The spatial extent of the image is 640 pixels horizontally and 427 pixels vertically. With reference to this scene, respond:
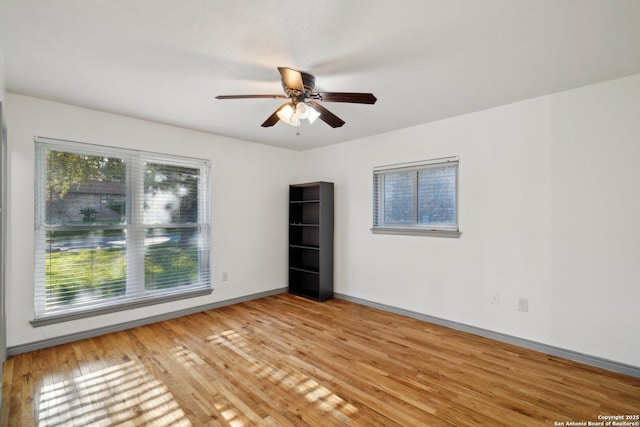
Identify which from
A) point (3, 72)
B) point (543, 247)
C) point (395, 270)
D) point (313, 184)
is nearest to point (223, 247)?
point (313, 184)

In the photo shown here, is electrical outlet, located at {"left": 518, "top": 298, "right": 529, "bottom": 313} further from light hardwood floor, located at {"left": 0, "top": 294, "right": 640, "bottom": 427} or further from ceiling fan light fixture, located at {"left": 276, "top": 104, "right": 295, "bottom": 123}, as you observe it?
ceiling fan light fixture, located at {"left": 276, "top": 104, "right": 295, "bottom": 123}

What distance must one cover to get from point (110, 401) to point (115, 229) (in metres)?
1.91

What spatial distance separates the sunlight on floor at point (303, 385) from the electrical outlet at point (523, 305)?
2.04 m

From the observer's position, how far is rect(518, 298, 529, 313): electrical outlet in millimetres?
3015

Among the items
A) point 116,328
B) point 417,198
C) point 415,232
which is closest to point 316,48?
point 417,198

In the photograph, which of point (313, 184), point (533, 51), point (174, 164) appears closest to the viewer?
point (533, 51)

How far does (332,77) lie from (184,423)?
2.63 m

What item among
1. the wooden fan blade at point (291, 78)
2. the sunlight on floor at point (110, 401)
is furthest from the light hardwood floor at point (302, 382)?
the wooden fan blade at point (291, 78)

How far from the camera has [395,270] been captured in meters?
4.07

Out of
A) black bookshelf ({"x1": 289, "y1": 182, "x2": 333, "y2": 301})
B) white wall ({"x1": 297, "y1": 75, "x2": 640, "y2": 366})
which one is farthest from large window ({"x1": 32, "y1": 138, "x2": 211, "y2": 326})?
white wall ({"x1": 297, "y1": 75, "x2": 640, "y2": 366})

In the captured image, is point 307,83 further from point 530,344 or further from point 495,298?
point 530,344

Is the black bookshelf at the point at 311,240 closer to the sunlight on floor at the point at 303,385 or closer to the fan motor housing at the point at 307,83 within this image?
the sunlight on floor at the point at 303,385

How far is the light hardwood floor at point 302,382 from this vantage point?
200cm

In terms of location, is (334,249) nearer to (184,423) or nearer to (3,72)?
(184,423)
